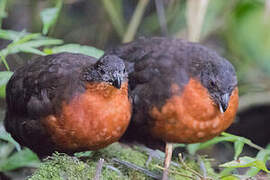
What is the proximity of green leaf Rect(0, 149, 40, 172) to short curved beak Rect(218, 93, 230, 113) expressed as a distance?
5.20ft

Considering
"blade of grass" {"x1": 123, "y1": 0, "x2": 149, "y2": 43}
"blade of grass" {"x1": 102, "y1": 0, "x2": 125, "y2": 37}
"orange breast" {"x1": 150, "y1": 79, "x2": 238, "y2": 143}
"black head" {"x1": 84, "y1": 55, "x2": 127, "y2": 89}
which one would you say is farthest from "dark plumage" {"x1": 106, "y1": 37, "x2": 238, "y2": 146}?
"blade of grass" {"x1": 102, "y1": 0, "x2": 125, "y2": 37}

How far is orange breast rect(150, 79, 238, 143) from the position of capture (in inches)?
140

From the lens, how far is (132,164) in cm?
349

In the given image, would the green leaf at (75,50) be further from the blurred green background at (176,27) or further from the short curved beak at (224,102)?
the blurred green background at (176,27)

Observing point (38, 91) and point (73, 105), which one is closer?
point (73, 105)

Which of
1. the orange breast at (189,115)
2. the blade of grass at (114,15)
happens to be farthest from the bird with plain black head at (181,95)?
the blade of grass at (114,15)

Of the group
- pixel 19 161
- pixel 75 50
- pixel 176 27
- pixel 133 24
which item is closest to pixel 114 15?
pixel 133 24

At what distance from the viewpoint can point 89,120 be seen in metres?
3.21

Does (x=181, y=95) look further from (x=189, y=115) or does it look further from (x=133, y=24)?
(x=133, y=24)

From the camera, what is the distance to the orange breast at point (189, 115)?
3.56 meters

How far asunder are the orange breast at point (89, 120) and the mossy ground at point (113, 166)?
0.41 ft

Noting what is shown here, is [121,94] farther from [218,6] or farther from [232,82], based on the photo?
[218,6]

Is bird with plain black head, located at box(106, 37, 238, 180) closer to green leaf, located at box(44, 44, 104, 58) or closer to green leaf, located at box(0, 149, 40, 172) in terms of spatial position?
green leaf, located at box(44, 44, 104, 58)

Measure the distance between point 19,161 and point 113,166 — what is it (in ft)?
3.16
